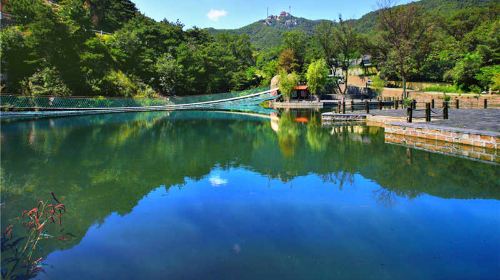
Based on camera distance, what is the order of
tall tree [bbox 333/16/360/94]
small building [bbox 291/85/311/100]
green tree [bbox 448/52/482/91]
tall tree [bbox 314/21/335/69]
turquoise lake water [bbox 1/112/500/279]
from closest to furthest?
1. turquoise lake water [bbox 1/112/500/279]
2. green tree [bbox 448/52/482/91]
3. tall tree [bbox 333/16/360/94]
4. small building [bbox 291/85/311/100]
5. tall tree [bbox 314/21/335/69]

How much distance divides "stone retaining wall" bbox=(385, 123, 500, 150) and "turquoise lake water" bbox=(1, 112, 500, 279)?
5.84ft

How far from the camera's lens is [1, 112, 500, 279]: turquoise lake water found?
4875 millimetres

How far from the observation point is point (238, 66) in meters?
56.8

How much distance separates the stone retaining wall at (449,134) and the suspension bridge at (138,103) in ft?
67.8

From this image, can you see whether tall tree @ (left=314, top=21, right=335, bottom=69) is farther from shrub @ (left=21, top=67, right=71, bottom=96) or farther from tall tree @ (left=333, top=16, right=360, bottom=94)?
shrub @ (left=21, top=67, right=71, bottom=96)

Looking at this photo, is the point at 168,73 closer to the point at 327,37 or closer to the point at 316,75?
the point at 316,75

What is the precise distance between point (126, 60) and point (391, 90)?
104 feet

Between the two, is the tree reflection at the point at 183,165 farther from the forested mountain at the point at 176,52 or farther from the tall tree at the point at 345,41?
the tall tree at the point at 345,41

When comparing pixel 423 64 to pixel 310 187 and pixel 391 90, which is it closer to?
pixel 391 90

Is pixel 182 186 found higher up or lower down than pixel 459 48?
lower down

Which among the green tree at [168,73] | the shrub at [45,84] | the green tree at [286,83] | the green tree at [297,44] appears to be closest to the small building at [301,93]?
the green tree at [286,83]

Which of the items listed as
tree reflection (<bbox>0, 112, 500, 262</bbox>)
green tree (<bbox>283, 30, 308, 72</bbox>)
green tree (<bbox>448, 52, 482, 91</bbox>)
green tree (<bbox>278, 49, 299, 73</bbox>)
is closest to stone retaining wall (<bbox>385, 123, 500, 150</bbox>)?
tree reflection (<bbox>0, 112, 500, 262</bbox>)

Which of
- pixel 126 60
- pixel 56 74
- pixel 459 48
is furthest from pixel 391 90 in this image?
pixel 56 74

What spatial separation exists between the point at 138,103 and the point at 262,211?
31.2 m
